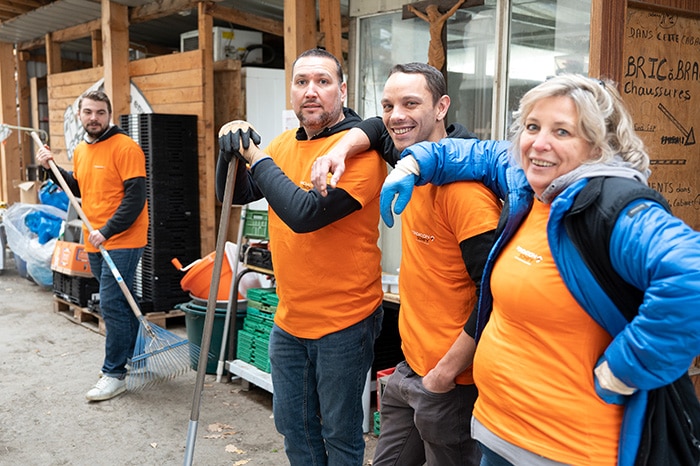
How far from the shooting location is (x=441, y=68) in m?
4.22

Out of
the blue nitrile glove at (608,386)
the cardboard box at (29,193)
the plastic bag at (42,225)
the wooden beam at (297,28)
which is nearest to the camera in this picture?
the blue nitrile glove at (608,386)

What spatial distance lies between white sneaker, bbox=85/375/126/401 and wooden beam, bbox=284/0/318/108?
7.99 ft

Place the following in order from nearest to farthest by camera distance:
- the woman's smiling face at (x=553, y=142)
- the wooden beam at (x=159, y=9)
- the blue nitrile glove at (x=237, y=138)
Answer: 1. the woman's smiling face at (x=553, y=142)
2. the blue nitrile glove at (x=237, y=138)
3. the wooden beam at (x=159, y=9)

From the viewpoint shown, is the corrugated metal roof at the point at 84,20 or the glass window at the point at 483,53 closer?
the glass window at the point at 483,53

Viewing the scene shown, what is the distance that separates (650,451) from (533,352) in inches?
13.0

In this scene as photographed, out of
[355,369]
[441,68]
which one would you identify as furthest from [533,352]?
[441,68]

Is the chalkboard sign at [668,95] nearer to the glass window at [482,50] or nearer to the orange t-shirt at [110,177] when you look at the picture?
the glass window at [482,50]

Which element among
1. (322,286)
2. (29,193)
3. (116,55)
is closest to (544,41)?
(322,286)

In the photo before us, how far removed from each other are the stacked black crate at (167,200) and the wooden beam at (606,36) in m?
4.66

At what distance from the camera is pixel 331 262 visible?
99.1 inches

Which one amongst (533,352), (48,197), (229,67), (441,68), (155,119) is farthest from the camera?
(48,197)

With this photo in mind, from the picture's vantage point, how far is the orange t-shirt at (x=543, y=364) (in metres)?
1.53

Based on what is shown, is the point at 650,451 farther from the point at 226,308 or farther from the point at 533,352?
the point at 226,308

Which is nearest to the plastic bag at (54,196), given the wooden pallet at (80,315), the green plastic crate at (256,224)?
the wooden pallet at (80,315)
